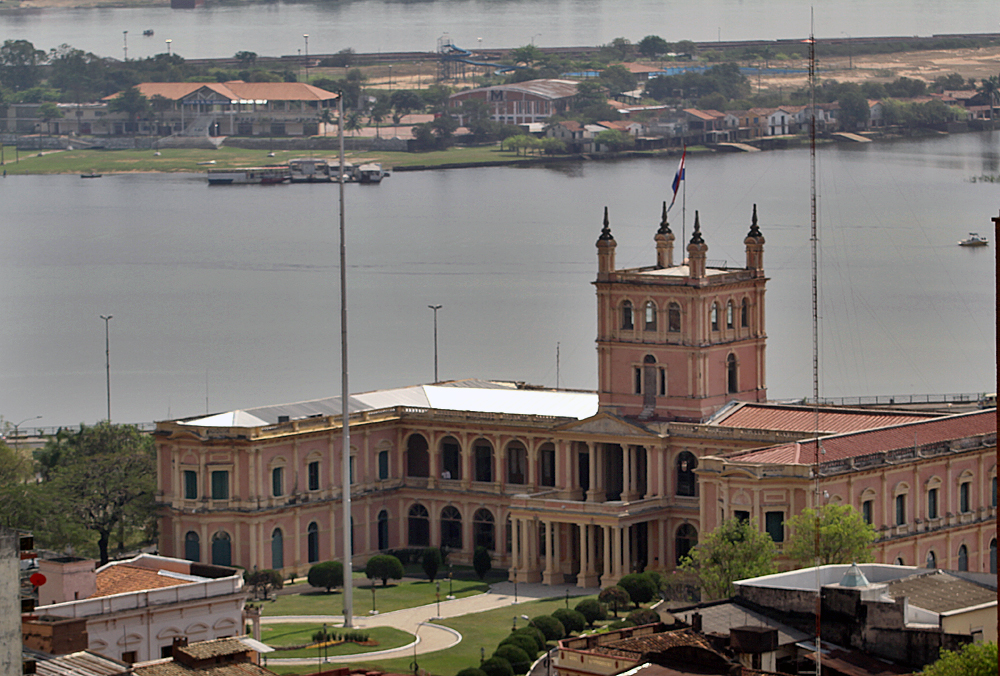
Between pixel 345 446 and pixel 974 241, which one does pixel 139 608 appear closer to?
pixel 345 446

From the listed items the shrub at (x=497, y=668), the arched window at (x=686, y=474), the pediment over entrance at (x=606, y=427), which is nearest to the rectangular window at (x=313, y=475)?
the pediment over entrance at (x=606, y=427)

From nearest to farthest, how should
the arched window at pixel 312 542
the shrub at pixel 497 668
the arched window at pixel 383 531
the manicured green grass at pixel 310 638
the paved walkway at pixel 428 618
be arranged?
the shrub at pixel 497 668, the paved walkway at pixel 428 618, the manicured green grass at pixel 310 638, the arched window at pixel 312 542, the arched window at pixel 383 531

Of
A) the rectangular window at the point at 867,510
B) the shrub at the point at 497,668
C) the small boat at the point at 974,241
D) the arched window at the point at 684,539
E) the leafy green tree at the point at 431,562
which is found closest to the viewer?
the shrub at the point at 497,668

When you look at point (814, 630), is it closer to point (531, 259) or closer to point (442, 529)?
point (442, 529)

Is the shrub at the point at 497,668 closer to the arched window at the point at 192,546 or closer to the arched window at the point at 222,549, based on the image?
the arched window at the point at 222,549

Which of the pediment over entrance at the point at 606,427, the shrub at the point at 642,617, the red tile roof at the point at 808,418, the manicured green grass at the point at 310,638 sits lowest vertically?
the manicured green grass at the point at 310,638

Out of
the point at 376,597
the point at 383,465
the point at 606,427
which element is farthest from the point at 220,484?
the point at 606,427

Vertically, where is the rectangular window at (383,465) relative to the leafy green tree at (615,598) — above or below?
above

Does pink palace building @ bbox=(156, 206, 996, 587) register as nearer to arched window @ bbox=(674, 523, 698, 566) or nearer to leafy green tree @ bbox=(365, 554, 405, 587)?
arched window @ bbox=(674, 523, 698, 566)
